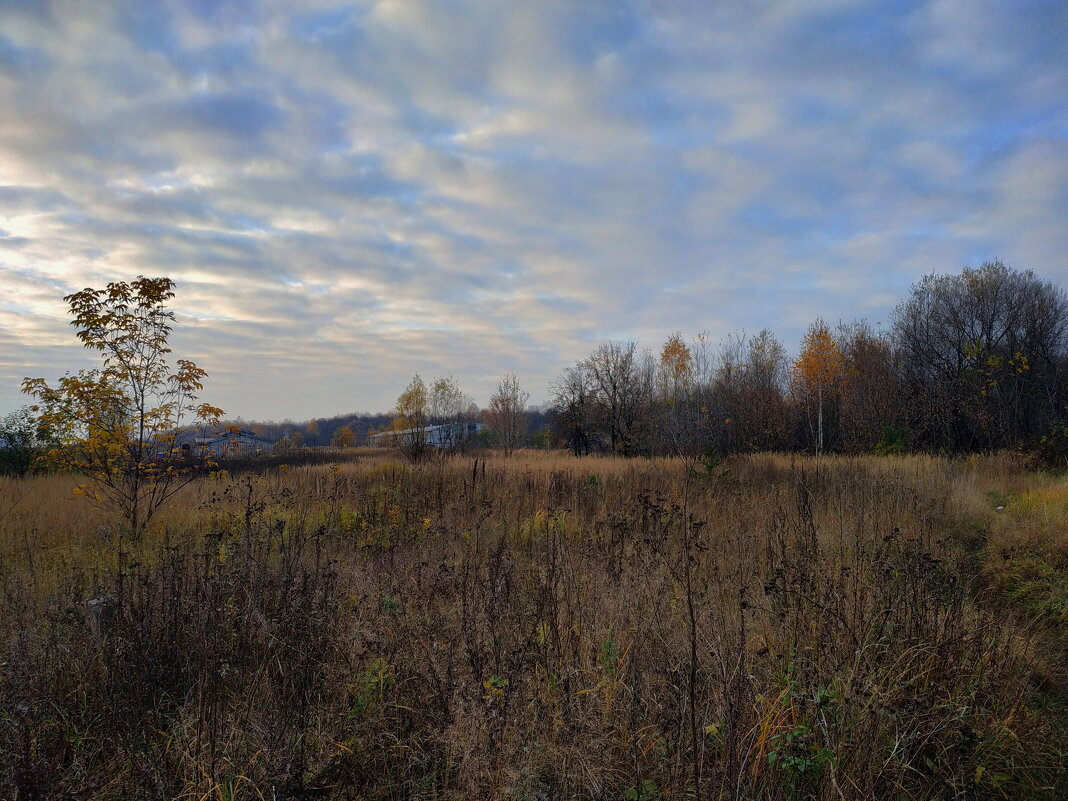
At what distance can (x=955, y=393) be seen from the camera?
67.8ft

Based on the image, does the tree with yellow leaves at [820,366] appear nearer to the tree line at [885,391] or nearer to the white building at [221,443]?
the tree line at [885,391]

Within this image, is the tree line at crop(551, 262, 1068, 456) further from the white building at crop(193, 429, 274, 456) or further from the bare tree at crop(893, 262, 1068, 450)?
the white building at crop(193, 429, 274, 456)

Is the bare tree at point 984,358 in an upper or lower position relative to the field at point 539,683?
upper

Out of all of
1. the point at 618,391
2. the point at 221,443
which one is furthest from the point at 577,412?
the point at 221,443

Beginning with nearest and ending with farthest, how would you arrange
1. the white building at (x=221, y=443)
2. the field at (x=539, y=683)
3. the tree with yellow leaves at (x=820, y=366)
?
the field at (x=539, y=683)
the white building at (x=221, y=443)
the tree with yellow leaves at (x=820, y=366)

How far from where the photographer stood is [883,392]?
873 inches

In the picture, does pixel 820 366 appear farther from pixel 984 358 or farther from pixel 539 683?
pixel 539 683

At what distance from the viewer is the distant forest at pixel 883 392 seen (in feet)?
65.0

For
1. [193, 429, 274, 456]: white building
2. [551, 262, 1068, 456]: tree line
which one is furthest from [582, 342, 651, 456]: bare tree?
[193, 429, 274, 456]: white building

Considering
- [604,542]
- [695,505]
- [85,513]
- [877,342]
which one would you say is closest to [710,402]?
[877,342]

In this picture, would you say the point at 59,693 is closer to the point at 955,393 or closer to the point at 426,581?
A: the point at 426,581

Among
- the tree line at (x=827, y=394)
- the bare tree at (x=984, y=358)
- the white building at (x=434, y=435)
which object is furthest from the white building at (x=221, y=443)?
the bare tree at (x=984, y=358)

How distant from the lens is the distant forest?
1981cm

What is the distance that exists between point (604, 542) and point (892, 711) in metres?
3.66
